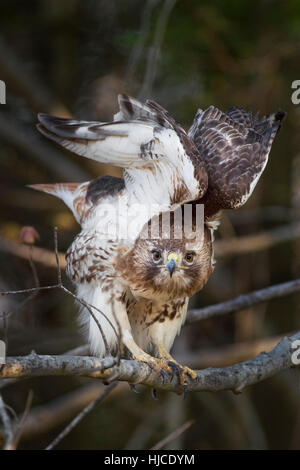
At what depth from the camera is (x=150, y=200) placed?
146 inches

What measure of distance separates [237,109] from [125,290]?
1520 mm

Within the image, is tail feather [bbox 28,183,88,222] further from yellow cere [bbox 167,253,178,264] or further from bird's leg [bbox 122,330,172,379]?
bird's leg [bbox 122,330,172,379]

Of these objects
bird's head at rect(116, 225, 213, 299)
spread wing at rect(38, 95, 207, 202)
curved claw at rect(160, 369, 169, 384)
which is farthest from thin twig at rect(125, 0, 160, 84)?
curved claw at rect(160, 369, 169, 384)

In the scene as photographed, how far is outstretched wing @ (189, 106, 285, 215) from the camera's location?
375cm

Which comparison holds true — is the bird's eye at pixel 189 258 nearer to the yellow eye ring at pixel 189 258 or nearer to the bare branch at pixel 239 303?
the yellow eye ring at pixel 189 258

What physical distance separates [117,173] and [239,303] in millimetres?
2165

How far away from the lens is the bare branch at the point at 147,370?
2439 millimetres

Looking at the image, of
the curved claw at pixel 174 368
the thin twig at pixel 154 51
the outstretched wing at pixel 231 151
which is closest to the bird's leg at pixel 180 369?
the curved claw at pixel 174 368

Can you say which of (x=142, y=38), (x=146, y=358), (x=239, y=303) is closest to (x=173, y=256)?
(x=146, y=358)

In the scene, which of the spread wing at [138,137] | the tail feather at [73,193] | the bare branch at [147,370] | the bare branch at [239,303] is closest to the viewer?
the bare branch at [147,370]

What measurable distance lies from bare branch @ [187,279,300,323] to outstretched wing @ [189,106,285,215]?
880 mm

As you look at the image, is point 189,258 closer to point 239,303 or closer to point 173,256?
point 173,256

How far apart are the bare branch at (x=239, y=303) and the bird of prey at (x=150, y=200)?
315 millimetres
